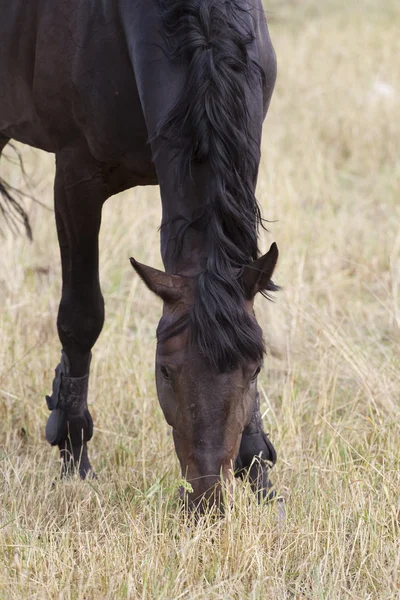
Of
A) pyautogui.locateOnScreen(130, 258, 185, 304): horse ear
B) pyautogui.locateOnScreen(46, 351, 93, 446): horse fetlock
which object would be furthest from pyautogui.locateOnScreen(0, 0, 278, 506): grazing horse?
pyautogui.locateOnScreen(46, 351, 93, 446): horse fetlock

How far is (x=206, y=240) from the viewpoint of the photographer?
2365mm

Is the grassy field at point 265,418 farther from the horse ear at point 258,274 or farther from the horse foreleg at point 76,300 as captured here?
the horse ear at point 258,274

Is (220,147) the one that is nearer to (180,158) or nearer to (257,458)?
(180,158)

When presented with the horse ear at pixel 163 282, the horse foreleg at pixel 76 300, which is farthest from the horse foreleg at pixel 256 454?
the horse ear at pixel 163 282

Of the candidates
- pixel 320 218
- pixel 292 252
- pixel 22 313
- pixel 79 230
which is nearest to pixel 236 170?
pixel 79 230

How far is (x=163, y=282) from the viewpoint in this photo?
2.33 metres

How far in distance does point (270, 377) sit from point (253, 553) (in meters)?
1.71

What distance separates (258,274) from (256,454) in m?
1.00

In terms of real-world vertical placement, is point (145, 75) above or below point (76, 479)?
above

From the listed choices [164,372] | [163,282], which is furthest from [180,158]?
[164,372]

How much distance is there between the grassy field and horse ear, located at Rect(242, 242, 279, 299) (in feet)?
0.81

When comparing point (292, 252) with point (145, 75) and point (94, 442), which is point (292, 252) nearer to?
point (94, 442)

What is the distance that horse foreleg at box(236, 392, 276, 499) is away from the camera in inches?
122

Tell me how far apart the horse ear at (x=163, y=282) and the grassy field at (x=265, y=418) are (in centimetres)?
38
